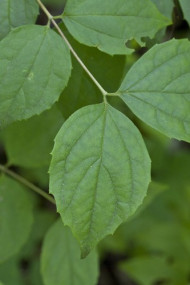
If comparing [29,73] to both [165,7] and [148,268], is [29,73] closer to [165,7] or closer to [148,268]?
[165,7]

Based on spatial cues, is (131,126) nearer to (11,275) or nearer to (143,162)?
(143,162)

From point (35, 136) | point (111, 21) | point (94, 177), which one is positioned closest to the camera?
point (94, 177)

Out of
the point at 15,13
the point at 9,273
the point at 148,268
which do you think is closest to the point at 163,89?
the point at 15,13

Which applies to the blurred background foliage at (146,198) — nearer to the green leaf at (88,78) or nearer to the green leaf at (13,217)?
the green leaf at (88,78)

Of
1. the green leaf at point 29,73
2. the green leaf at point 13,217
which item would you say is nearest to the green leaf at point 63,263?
the green leaf at point 13,217

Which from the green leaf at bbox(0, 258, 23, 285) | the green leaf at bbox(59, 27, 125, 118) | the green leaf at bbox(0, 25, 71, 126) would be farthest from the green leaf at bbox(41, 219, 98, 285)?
the green leaf at bbox(0, 258, 23, 285)

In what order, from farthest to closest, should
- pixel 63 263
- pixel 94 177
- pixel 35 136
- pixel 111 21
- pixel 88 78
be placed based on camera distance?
pixel 35 136
pixel 63 263
pixel 88 78
pixel 111 21
pixel 94 177

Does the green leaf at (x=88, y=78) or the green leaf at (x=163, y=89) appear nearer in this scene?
the green leaf at (x=163, y=89)
